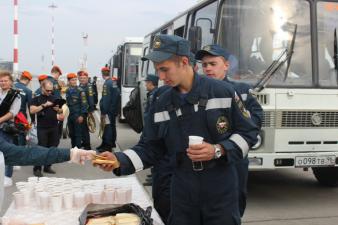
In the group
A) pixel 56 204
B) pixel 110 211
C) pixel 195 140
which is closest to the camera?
pixel 195 140

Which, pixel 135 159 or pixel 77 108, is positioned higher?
pixel 135 159

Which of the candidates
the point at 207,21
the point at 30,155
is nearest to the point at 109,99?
the point at 207,21

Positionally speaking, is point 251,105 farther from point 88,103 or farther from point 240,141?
point 88,103

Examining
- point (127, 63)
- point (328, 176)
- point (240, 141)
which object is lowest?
point (328, 176)

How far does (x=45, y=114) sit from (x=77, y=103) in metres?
1.98

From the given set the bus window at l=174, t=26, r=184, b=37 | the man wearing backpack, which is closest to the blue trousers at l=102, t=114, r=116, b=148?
the bus window at l=174, t=26, r=184, b=37

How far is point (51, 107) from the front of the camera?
8164 mm

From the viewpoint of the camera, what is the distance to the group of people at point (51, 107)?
6914 millimetres

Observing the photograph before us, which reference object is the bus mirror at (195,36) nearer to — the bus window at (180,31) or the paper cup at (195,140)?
the bus window at (180,31)

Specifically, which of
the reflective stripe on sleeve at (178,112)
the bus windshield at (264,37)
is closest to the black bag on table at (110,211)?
the reflective stripe on sleeve at (178,112)

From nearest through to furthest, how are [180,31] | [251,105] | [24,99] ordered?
1. [251,105]
2. [180,31]
3. [24,99]

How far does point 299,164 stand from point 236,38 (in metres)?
1.79

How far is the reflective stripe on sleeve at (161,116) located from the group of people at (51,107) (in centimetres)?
148

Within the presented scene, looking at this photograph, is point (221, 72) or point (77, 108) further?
point (77, 108)
